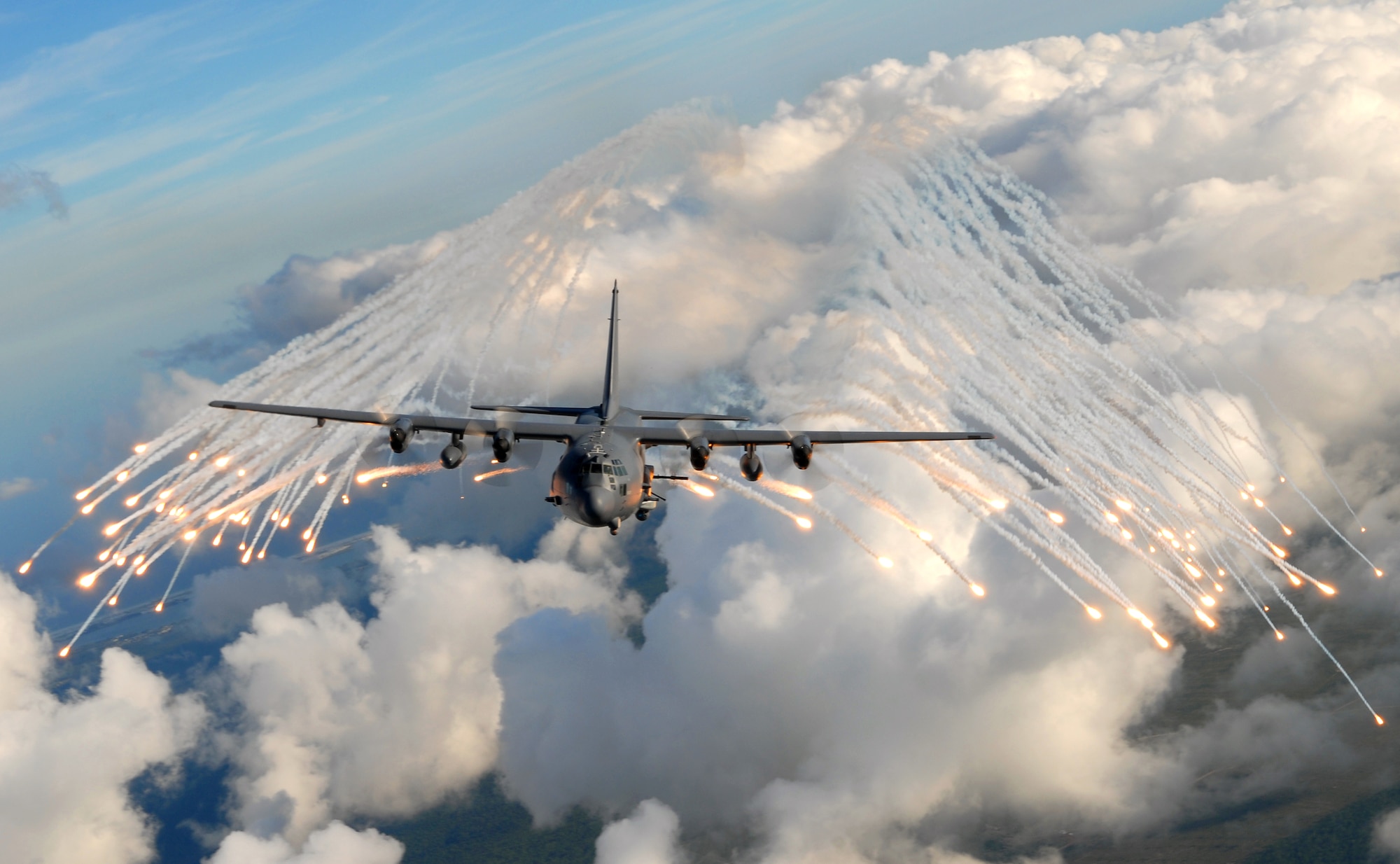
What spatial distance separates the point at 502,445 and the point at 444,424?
4.67 metres

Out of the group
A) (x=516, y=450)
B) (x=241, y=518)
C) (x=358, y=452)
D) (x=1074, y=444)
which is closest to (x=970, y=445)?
(x=1074, y=444)

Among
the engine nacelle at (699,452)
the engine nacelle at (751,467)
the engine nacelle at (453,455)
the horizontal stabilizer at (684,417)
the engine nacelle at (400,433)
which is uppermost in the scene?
the engine nacelle at (400,433)

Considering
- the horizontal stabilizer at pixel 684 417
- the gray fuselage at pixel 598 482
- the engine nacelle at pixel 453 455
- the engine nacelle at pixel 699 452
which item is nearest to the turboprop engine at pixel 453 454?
the engine nacelle at pixel 453 455

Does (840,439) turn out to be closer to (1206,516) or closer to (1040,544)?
(1040,544)

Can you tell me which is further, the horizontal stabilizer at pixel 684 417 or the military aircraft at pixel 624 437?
the horizontal stabilizer at pixel 684 417

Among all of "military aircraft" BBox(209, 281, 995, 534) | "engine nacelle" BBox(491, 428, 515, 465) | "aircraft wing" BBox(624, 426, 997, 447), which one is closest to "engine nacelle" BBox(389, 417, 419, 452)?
"military aircraft" BBox(209, 281, 995, 534)

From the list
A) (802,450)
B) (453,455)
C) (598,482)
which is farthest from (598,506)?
(802,450)

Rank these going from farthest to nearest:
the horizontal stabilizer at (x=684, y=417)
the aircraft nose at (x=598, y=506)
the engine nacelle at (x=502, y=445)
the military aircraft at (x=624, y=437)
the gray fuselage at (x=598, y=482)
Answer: the engine nacelle at (x=502, y=445)
the horizontal stabilizer at (x=684, y=417)
the military aircraft at (x=624, y=437)
the gray fuselage at (x=598, y=482)
the aircraft nose at (x=598, y=506)

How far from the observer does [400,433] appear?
5475cm

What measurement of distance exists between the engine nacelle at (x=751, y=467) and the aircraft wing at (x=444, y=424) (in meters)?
10.6

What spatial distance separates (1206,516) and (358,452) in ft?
212

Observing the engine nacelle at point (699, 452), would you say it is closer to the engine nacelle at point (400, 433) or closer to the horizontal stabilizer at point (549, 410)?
the horizontal stabilizer at point (549, 410)

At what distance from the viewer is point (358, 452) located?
204 feet

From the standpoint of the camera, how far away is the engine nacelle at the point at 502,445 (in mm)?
53344
